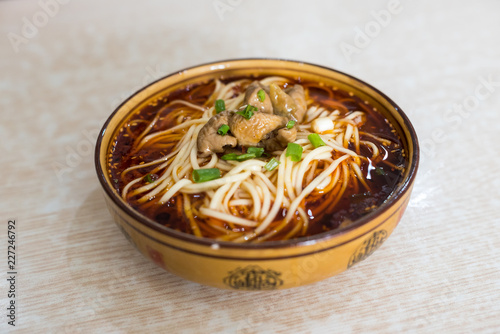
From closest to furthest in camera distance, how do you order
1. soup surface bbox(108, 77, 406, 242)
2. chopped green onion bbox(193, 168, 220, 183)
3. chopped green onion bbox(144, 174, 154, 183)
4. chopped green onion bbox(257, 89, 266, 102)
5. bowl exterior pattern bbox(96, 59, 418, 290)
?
1. bowl exterior pattern bbox(96, 59, 418, 290)
2. soup surface bbox(108, 77, 406, 242)
3. chopped green onion bbox(193, 168, 220, 183)
4. chopped green onion bbox(144, 174, 154, 183)
5. chopped green onion bbox(257, 89, 266, 102)

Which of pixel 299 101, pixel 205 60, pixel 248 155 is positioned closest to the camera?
pixel 248 155

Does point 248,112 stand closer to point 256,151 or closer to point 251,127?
point 251,127

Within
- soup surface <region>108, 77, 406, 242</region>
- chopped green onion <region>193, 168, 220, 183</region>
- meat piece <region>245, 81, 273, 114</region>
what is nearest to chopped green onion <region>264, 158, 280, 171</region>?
soup surface <region>108, 77, 406, 242</region>

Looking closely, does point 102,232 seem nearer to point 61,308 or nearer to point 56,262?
point 56,262

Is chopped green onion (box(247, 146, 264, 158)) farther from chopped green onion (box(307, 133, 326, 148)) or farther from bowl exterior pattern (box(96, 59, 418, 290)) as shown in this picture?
bowl exterior pattern (box(96, 59, 418, 290))

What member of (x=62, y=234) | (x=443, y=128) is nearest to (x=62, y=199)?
(x=62, y=234)

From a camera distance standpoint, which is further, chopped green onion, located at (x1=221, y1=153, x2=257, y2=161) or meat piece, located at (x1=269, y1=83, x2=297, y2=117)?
meat piece, located at (x1=269, y1=83, x2=297, y2=117)

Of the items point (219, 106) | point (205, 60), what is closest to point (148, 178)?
point (219, 106)

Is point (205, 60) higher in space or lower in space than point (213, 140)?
lower
